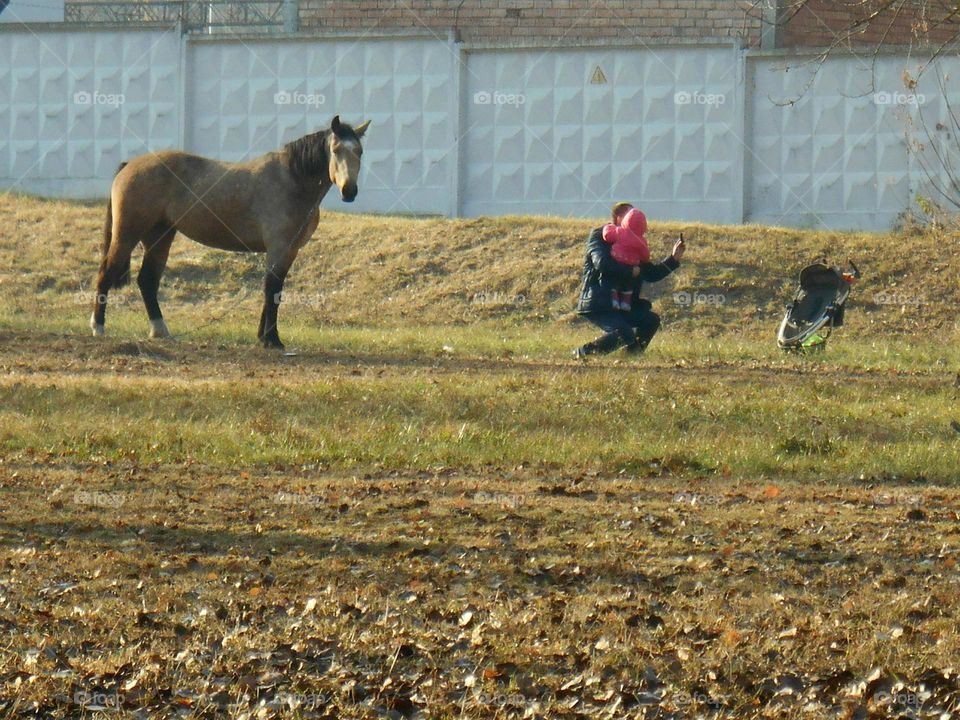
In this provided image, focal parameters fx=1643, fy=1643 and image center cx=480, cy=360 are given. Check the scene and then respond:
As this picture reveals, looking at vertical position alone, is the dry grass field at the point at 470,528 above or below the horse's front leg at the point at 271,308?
below

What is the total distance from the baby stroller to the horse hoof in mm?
6296

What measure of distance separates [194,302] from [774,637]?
16.5 metres

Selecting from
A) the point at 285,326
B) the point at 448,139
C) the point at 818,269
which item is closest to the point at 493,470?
the point at 818,269

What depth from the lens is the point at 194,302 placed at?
21984mm

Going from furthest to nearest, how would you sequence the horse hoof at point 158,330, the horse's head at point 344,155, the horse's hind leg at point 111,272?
the horse's hind leg at point 111,272 < the horse hoof at point 158,330 < the horse's head at point 344,155

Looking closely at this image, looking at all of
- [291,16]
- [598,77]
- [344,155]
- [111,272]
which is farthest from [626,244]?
[291,16]

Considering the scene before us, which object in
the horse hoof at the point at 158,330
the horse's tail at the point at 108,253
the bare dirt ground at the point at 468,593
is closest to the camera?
the bare dirt ground at the point at 468,593

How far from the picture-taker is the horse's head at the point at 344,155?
51.2ft

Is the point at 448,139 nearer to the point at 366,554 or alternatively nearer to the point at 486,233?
the point at 486,233

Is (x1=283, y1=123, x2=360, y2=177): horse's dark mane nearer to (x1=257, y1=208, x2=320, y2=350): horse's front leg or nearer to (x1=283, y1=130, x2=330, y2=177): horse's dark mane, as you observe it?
(x1=283, y1=130, x2=330, y2=177): horse's dark mane

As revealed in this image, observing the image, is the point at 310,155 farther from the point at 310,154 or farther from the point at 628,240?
the point at 628,240

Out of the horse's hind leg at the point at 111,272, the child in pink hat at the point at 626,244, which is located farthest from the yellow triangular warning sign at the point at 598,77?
the child in pink hat at the point at 626,244

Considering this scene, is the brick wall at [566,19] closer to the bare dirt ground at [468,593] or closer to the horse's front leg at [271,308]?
the horse's front leg at [271,308]

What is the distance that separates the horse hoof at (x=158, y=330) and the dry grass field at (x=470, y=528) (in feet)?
0.81
